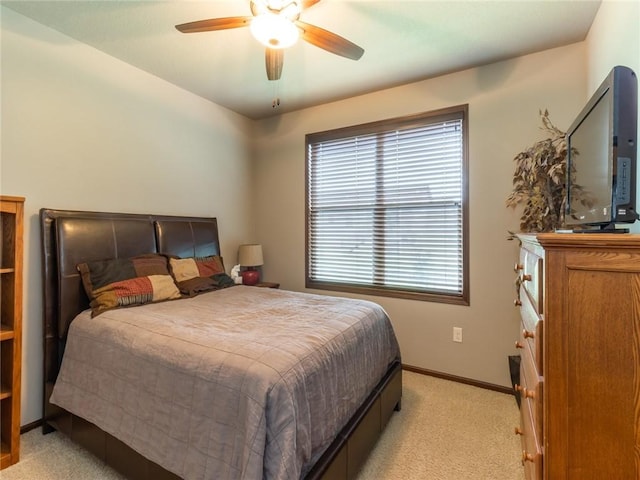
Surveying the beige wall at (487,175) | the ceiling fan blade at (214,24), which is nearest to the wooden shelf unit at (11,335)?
the ceiling fan blade at (214,24)

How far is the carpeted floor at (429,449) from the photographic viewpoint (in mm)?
1710

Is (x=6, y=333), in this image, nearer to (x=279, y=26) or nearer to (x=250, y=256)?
(x=250, y=256)

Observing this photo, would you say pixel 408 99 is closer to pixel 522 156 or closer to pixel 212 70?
pixel 522 156

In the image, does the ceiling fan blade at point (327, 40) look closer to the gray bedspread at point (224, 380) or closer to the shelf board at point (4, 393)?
the gray bedspread at point (224, 380)

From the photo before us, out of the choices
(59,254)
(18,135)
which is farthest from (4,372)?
(18,135)

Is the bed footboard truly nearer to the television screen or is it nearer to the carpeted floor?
the carpeted floor

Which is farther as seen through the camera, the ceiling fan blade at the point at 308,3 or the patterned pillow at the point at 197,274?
the patterned pillow at the point at 197,274

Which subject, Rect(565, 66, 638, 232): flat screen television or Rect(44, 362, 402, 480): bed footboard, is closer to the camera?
Rect(565, 66, 638, 232): flat screen television

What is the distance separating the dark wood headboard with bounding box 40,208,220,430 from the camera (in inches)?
80.2

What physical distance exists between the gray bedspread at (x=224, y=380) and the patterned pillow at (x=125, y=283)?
0.52ft

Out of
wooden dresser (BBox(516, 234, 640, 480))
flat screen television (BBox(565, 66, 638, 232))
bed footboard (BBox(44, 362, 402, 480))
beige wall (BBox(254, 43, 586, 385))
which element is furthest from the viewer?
beige wall (BBox(254, 43, 586, 385))

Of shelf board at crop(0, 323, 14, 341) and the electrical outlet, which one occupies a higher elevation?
shelf board at crop(0, 323, 14, 341)

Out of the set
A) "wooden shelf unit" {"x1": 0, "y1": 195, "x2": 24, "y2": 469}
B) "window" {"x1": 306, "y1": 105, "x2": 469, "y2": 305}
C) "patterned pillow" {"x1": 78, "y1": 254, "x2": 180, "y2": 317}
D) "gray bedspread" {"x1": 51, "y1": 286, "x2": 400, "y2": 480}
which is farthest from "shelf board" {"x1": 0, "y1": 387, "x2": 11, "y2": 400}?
"window" {"x1": 306, "y1": 105, "x2": 469, "y2": 305}

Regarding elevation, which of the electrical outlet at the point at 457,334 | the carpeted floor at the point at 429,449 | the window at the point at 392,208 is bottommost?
the carpeted floor at the point at 429,449
